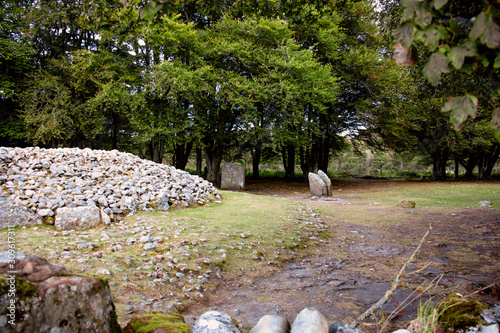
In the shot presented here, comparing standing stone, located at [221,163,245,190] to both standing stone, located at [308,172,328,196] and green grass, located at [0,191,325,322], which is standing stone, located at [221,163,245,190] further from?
green grass, located at [0,191,325,322]

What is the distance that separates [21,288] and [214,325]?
1.36 meters

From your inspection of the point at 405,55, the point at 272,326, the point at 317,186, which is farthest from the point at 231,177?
the point at 405,55

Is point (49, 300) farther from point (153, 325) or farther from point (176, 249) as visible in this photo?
point (176, 249)

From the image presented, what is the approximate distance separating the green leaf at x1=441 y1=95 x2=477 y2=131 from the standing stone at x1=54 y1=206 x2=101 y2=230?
5.85 m

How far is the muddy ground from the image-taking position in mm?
3293

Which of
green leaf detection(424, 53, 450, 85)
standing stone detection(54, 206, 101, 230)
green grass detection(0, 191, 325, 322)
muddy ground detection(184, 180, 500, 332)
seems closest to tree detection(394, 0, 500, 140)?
green leaf detection(424, 53, 450, 85)

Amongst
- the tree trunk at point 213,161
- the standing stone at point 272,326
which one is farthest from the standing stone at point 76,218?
the tree trunk at point 213,161

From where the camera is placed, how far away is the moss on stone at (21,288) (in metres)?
1.60

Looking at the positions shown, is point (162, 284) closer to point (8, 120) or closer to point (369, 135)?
point (8, 120)

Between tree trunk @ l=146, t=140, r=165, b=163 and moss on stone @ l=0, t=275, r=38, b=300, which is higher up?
tree trunk @ l=146, t=140, r=165, b=163

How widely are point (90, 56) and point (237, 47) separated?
869cm

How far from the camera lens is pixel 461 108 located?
5.07ft

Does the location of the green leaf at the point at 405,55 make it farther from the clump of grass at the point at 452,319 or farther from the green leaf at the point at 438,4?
the clump of grass at the point at 452,319

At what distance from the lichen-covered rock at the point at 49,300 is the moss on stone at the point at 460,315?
8.80 ft
